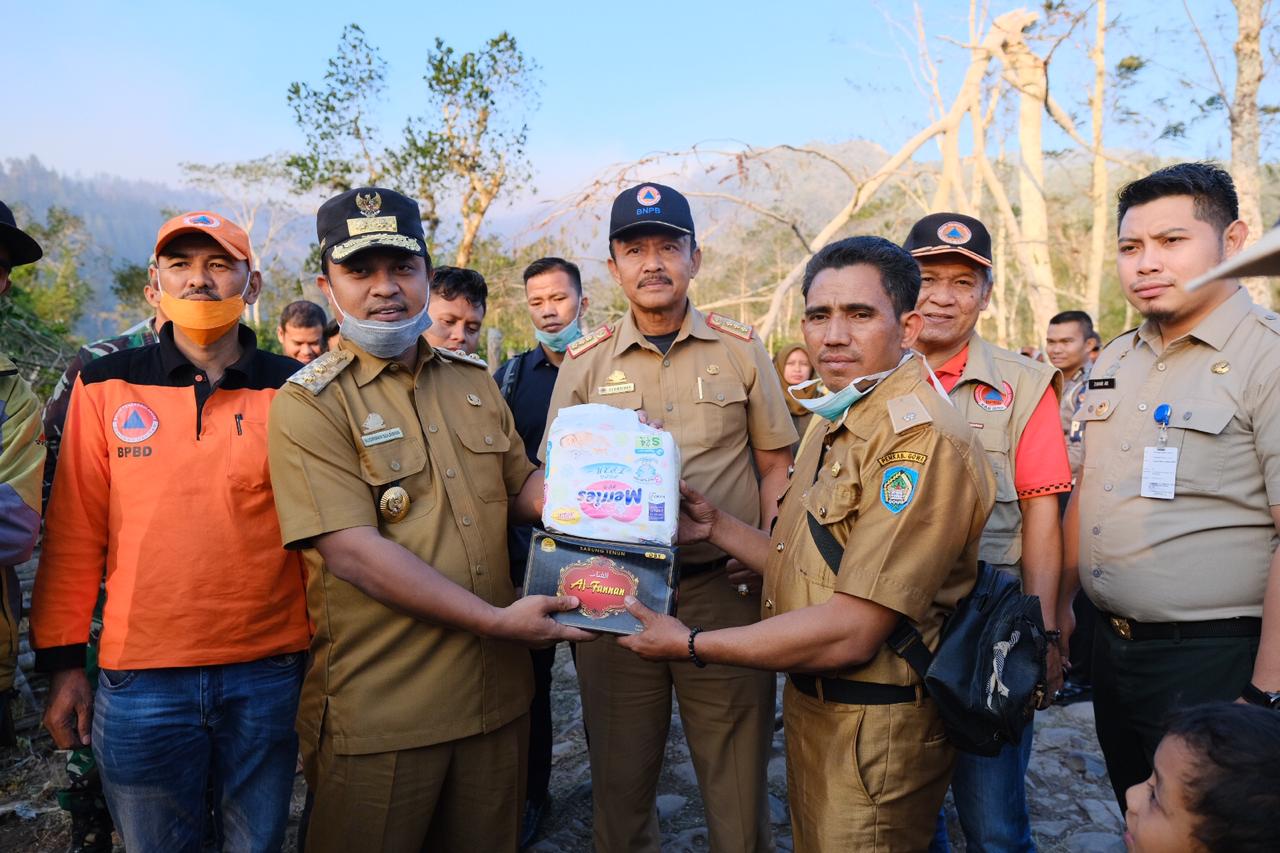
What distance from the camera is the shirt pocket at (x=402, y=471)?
2424 mm

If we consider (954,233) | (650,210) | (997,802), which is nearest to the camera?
(997,802)

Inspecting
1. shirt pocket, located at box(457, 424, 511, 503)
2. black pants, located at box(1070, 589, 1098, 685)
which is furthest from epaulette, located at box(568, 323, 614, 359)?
black pants, located at box(1070, 589, 1098, 685)

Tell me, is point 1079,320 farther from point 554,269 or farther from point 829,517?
point 829,517

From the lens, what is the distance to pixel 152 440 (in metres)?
2.52

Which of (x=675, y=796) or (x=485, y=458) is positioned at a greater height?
(x=485, y=458)

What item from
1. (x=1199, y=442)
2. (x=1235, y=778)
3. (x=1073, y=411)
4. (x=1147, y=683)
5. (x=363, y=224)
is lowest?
(x=1147, y=683)

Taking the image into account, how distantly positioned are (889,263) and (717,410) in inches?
47.3

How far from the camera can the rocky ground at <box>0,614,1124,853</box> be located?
13.0 ft

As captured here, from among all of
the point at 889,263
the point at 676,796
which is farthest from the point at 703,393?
the point at 676,796

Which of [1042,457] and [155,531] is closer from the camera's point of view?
[155,531]

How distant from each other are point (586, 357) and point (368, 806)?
80.5 inches

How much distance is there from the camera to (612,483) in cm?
248

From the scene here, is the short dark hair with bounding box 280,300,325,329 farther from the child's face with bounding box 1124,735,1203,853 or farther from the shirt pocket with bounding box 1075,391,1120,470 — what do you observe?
the child's face with bounding box 1124,735,1203,853

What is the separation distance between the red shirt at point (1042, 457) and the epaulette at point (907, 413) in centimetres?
96
